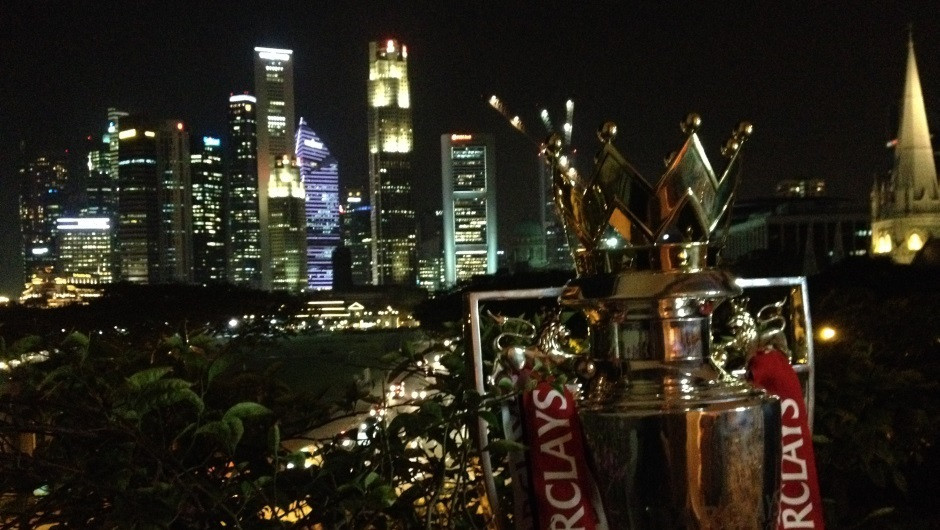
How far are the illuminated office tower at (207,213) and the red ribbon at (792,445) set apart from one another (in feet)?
268

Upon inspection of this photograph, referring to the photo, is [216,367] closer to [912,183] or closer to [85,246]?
[912,183]

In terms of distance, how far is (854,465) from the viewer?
2213mm

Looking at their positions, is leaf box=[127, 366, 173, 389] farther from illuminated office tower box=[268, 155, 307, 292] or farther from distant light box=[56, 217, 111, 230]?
illuminated office tower box=[268, 155, 307, 292]

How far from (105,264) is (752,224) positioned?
50186 millimetres

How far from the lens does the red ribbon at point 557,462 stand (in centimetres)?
152

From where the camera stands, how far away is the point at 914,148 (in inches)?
1811

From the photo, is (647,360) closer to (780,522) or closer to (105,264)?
(780,522)

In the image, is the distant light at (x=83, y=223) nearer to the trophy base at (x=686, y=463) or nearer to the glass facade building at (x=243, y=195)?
the glass facade building at (x=243, y=195)

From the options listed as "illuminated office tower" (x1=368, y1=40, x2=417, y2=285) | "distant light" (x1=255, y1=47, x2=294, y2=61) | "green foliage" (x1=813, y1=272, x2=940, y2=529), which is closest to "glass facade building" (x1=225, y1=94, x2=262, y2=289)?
"distant light" (x1=255, y1=47, x2=294, y2=61)

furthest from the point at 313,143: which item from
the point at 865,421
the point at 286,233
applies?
the point at 865,421

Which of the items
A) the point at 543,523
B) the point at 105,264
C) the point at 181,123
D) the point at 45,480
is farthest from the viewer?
the point at 181,123

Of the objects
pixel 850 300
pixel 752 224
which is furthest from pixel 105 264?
pixel 850 300

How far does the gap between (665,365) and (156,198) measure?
83.2m

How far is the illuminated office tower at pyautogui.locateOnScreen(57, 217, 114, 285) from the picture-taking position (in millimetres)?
67938
